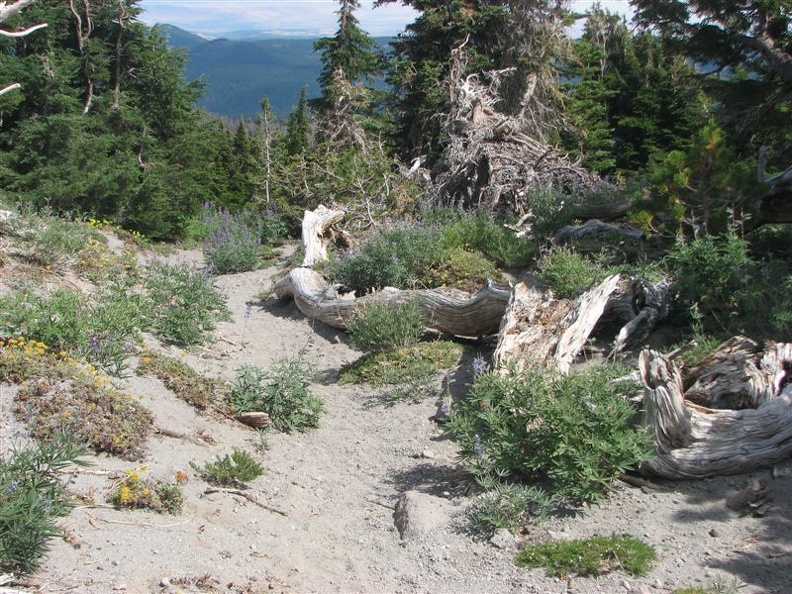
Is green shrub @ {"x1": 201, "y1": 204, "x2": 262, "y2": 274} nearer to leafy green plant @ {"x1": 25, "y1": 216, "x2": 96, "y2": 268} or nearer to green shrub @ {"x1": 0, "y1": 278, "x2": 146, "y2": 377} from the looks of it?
leafy green plant @ {"x1": 25, "y1": 216, "x2": 96, "y2": 268}

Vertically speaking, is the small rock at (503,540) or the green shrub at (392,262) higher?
the green shrub at (392,262)

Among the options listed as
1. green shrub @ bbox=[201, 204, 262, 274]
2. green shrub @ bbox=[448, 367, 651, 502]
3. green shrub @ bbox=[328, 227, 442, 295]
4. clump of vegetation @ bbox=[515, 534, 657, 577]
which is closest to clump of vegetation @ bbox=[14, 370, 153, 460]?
green shrub @ bbox=[448, 367, 651, 502]

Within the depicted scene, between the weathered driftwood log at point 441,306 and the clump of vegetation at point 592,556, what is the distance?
405cm

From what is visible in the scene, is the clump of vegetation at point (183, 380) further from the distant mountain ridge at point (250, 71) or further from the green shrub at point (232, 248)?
the distant mountain ridge at point (250, 71)

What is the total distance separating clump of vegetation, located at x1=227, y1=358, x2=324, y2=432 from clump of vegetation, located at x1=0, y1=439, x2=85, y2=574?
107 inches

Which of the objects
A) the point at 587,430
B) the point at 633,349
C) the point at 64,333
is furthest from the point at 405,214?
the point at 587,430

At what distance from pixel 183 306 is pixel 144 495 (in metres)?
4.64

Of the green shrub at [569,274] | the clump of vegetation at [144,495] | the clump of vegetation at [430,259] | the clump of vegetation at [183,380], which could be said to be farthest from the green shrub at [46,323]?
the green shrub at [569,274]

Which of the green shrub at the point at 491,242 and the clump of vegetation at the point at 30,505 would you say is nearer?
the clump of vegetation at the point at 30,505

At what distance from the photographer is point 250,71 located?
168875 mm

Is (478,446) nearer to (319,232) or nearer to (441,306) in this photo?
(441,306)

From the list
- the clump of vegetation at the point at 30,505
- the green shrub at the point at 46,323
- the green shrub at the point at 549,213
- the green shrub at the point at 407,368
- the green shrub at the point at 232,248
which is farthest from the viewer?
the green shrub at the point at 232,248

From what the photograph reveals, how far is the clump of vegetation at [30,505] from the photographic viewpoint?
12.1ft

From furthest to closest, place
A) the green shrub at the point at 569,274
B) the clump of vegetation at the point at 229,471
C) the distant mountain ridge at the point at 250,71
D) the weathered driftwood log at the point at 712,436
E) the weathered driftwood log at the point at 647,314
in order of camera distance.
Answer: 1. the distant mountain ridge at the point at 250,71
2. the green shrub at the point at 569,274
3. the weathered driftwood log at the point at 647,314
4. the clump of vegetation at the point at 229,471
5. the weathered driftwood log at the point at 712,436
